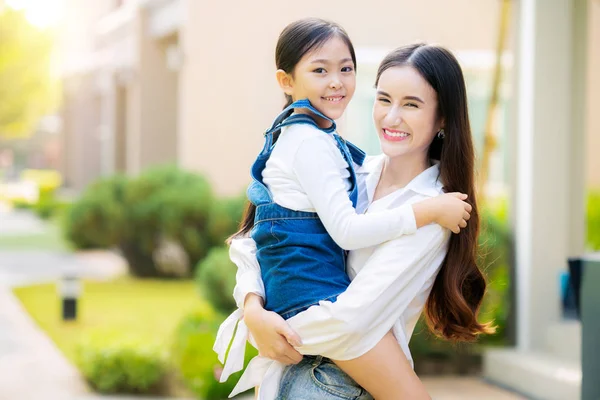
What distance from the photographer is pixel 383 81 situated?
2178mm

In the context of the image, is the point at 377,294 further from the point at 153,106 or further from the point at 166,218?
the point at 153,106

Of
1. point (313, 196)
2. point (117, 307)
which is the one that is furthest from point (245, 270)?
point (117, 307)

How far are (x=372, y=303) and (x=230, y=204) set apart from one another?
9418mm

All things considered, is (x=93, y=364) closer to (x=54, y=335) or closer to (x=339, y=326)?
(x=54, y=335)

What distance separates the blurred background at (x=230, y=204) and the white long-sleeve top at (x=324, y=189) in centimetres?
76

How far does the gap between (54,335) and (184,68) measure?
561 centimetres

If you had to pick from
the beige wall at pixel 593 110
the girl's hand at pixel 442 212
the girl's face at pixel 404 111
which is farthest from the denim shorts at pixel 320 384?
the beige wall at pixel 593 110

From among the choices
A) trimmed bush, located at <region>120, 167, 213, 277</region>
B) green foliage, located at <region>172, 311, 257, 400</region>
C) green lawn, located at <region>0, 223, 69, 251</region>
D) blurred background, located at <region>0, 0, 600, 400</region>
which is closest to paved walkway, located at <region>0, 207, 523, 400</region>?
blurred background, located at <region>0, 0, 600, 400</region>

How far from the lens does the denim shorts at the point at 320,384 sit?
7.04 ft

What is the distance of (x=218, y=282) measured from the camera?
706 centimetres

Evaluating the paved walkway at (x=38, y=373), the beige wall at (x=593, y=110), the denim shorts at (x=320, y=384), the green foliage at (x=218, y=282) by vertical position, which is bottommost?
the paved walkway at (x=38, y=373)

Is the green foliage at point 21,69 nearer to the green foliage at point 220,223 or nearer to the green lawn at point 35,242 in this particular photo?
the green lawn at point 35,242

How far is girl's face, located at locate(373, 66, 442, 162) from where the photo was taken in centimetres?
214

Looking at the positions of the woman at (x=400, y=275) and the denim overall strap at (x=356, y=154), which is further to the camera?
the denim overall strap at (x=356, y=154)
